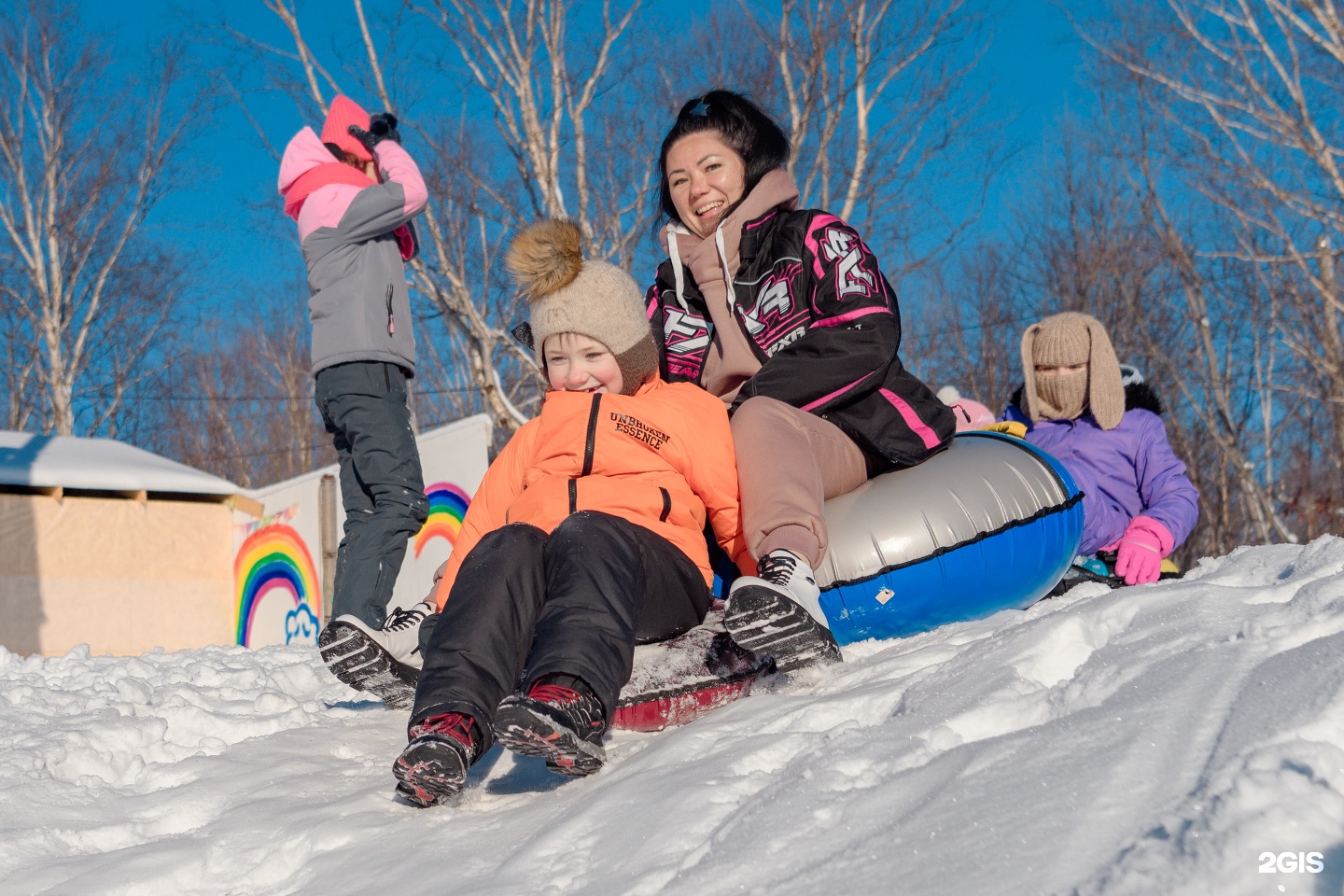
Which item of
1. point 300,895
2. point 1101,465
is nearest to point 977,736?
point 300,895

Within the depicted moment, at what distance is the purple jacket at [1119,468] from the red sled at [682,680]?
2.13 metres

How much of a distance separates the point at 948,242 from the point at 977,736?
10.6 metres

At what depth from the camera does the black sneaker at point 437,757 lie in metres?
1.88

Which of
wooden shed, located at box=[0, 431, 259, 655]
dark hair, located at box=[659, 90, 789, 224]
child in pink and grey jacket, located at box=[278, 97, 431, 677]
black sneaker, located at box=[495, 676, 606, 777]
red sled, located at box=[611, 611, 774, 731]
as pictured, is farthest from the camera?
wooden shed, located at box=[0, 431, 259, 655]

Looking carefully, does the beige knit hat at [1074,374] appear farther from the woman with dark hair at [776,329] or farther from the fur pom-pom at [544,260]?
the fur pom-pom at [544,260]

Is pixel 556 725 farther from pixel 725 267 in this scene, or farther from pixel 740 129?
pixel 740 129

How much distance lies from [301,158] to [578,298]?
6.68ft

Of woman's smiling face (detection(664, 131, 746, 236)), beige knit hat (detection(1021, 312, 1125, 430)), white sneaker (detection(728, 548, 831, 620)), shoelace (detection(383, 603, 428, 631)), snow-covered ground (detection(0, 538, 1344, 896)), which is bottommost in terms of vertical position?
snow-covered ground (detection(0, 538, 1344, 896))

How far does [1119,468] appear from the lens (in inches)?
167

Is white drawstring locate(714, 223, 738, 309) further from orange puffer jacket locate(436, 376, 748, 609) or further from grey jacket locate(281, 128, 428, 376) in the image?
grey jacket locate(281, 128, 428, 376)

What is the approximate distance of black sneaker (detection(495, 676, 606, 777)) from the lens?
1.82 meters

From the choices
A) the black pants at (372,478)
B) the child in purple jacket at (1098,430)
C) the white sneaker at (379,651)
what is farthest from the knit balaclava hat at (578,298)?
the child in purple jacket at (1098,430)

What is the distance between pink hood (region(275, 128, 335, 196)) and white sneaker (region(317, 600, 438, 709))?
2.20m

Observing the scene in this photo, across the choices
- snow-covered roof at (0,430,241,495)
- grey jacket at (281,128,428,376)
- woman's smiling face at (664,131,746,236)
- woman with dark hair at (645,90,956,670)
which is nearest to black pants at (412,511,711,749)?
woman with dark hair at (645,90,956,670)
